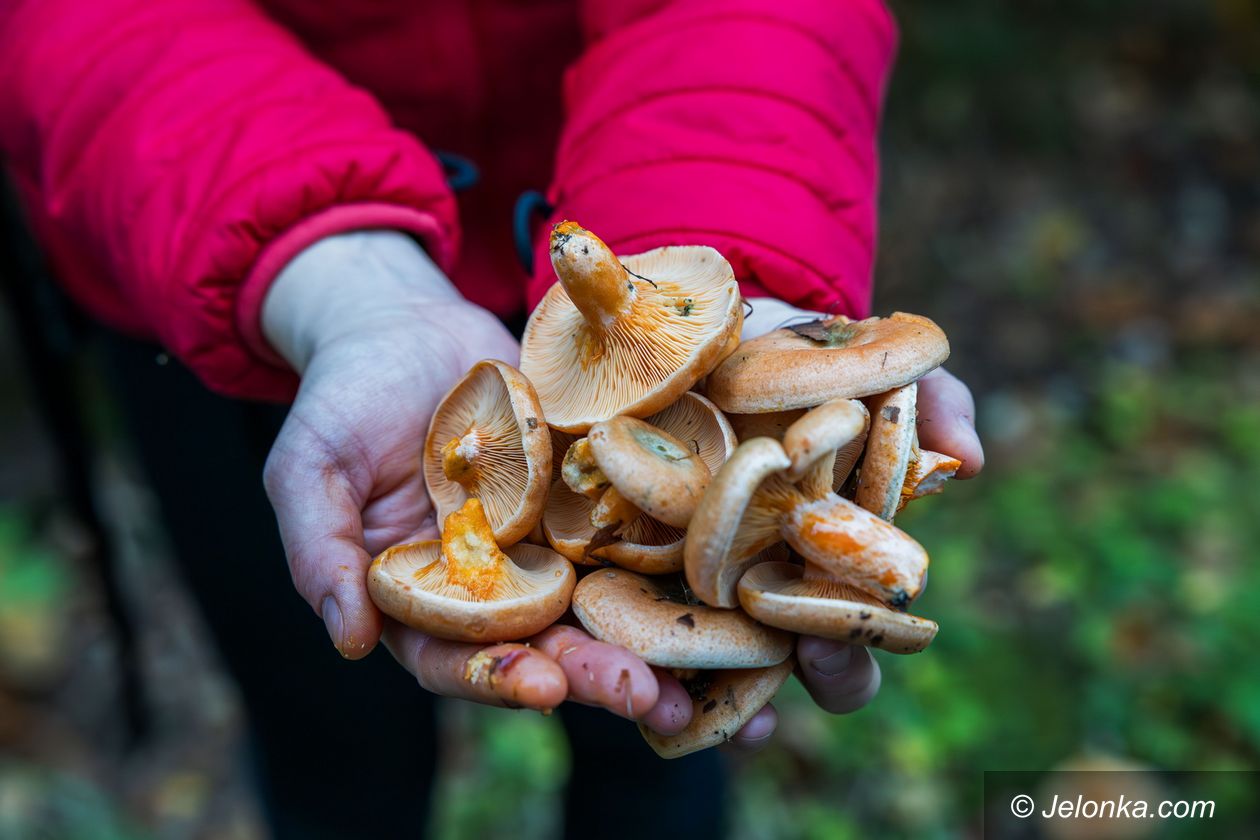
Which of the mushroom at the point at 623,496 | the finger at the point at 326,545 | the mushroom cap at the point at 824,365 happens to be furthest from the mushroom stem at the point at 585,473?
the finger at the point at 326,545

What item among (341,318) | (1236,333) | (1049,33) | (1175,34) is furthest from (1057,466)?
(341,318)

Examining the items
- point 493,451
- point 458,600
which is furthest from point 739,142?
point 458,600

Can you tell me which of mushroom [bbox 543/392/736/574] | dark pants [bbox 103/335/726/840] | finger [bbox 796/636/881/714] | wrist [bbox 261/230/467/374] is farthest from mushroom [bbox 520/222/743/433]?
dark pants [bbox 103/335/726/840]

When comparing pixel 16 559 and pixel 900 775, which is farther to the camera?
pixel 16 559

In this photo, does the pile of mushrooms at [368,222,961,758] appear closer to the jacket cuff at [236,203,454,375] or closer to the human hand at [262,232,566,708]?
the human hand at [262,232,566,708]

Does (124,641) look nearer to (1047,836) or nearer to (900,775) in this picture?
(900,775)

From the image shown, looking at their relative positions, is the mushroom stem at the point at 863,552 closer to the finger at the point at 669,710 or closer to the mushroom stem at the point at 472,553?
the finger at the point at 669,710
